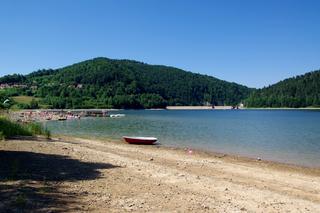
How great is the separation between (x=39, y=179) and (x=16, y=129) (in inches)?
789

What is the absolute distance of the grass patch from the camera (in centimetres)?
2762

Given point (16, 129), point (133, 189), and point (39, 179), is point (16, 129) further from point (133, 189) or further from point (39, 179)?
point (133, 189)

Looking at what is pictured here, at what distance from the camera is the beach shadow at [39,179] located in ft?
30.2

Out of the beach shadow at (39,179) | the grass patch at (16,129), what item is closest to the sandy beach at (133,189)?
the beach shadow at (39,179)

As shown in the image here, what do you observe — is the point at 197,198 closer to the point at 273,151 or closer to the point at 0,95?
the point at 0,95

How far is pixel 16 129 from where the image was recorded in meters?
30.9

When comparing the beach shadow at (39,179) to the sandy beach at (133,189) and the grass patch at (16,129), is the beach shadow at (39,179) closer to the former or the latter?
the sandy beach at (133,189)

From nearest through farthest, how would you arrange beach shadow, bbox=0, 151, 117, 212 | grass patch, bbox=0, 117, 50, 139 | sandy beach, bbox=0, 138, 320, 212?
1. beach shadow, bbox=0, 151, 117, 212
2. sandy beach, bbox=0, 138, 320, 212
3. grass patch, bbox=0, 117, 50, 139

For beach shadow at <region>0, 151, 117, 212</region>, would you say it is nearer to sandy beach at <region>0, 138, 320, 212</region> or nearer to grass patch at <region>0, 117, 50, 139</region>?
sandy beach at <region>0, 138, 320, 212</region>

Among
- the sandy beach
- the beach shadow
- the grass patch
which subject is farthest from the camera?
the grass patch

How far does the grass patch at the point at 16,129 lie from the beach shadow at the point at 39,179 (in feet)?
31.3

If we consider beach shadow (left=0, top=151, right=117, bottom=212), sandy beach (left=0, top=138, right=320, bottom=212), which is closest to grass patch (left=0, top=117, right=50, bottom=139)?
beach shadow (left=0, top=151, right=117, bottom=212)

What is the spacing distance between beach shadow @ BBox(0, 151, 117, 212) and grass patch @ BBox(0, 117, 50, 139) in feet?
31.3

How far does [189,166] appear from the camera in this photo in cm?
1889
